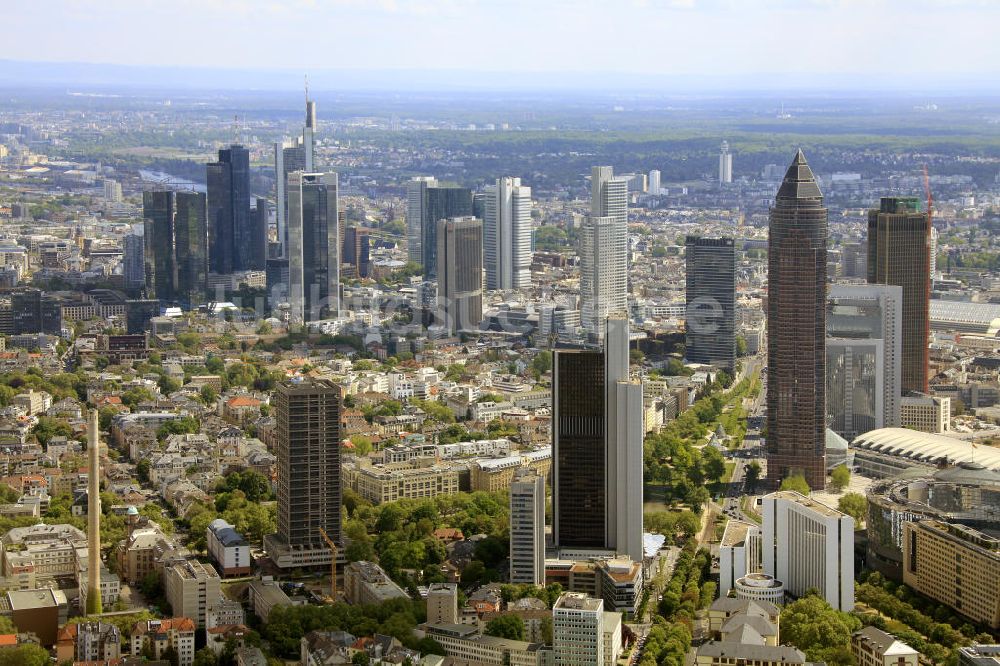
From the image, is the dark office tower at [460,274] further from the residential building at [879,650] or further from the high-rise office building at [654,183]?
the high-rise office building at [654,183]

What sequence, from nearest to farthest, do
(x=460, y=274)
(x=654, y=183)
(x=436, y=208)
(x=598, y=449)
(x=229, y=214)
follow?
(x=598, y=449) → (x=460, y=274) → (x=229, y=214) → (x=436, y=208) → (x=654, y=183)

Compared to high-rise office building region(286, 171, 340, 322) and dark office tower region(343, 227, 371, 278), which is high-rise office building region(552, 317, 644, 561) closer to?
high-rise office building region(286, 171, 340, 322)

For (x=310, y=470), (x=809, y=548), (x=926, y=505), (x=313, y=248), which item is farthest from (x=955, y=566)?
(x=313, y=248)

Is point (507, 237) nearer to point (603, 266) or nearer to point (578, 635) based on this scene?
point (603, 266)

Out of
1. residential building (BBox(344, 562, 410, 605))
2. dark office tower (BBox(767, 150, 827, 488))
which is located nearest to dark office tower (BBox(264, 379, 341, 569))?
residential building (BBox(344, 562, 410, 605))

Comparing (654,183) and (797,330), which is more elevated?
(654,183)

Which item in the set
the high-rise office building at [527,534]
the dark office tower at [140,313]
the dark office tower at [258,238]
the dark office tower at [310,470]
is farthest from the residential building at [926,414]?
the dark office tower at [258,238]

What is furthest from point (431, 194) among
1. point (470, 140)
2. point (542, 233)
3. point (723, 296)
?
point (470, 140)
